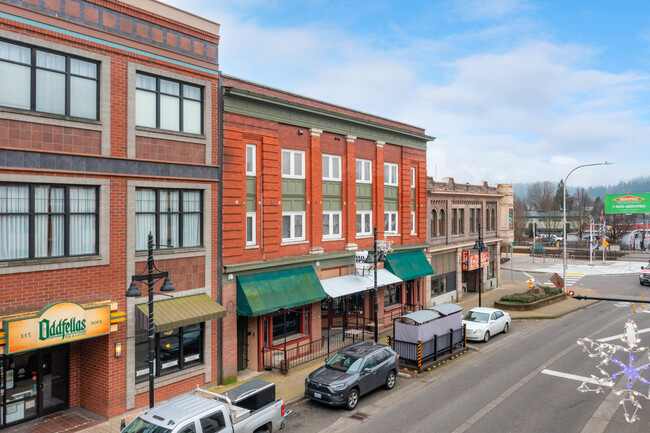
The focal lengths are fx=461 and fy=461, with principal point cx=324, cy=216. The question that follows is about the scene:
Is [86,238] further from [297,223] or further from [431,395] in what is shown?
[431,395]

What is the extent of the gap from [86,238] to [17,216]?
2.06 m

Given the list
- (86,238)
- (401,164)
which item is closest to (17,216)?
(86,238)

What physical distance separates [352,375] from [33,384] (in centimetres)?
1032

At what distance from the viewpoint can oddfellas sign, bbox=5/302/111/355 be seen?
41.1ft

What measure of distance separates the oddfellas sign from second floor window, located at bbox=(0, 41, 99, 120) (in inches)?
238

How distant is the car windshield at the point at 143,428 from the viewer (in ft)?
33.8

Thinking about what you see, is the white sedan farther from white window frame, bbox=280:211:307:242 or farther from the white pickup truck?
the white pickup truck

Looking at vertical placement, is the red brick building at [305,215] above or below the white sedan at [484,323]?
above

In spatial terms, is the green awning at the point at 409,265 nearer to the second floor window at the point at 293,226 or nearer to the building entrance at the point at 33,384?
the second floor window at the point at 293,226

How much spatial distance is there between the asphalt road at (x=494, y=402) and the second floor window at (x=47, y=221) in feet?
29.9

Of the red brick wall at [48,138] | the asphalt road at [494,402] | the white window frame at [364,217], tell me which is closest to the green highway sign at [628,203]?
the asphalt road at [494,402]

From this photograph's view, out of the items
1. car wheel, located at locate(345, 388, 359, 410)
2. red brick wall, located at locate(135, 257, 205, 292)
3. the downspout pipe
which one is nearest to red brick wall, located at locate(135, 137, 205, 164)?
the downspout pipe

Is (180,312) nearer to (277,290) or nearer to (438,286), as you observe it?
(277,290)

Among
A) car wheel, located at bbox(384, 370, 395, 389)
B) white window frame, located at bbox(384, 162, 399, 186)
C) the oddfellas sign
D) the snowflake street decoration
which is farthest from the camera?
white window frame, located at bbox(384, 162, 399, 186)
